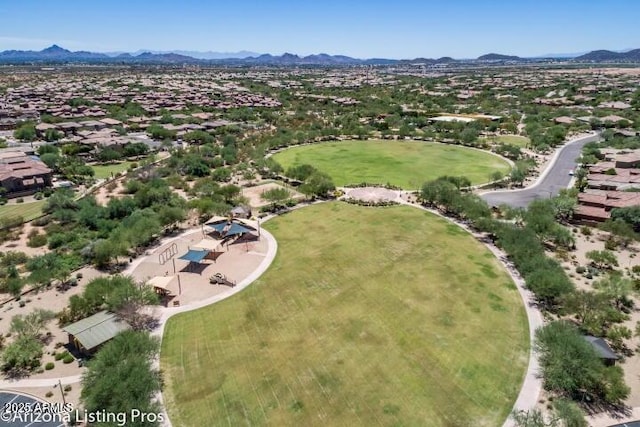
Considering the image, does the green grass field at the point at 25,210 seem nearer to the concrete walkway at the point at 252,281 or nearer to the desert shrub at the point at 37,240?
the desert shrub at the point at 37,240

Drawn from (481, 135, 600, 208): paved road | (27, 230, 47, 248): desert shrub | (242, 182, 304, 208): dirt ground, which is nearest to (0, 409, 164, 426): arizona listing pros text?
(27, 230, 47, 248): desert shrub

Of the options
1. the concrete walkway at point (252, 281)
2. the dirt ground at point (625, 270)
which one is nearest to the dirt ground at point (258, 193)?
the concrete walkway at point (252, 281)

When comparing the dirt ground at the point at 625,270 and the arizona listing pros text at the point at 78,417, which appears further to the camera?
the dirt ground at the point at 625,270

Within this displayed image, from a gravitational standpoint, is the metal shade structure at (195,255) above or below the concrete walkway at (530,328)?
above

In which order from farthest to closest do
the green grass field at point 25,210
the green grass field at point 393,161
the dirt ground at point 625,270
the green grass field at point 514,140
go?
the green grass field at point 514,140 → the green grass field at point 393,161 → the green grass field at point 25,210 → the dirt ground at point 625,270

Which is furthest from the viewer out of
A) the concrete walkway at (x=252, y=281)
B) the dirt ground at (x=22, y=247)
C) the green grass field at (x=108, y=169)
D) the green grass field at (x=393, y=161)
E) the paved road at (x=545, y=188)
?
the green grass field at (x=393, y=161)

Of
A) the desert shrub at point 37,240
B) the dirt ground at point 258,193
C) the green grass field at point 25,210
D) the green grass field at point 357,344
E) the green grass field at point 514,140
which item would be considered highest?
the green grass field at point 514,140

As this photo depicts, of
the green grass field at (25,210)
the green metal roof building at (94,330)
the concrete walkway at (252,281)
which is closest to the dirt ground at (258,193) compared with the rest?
the concrete walkway at (252,281)
